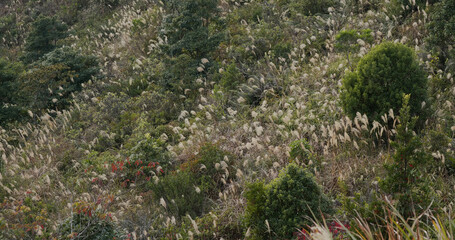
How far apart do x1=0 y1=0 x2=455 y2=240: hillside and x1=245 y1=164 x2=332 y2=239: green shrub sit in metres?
0.02

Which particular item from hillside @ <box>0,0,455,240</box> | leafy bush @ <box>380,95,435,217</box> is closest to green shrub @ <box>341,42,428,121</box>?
hillside @ <box>0,0,455,240</box>

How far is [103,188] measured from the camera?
6.09 metres

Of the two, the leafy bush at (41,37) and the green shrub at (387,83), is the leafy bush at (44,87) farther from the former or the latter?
the green shrub at (387,83)

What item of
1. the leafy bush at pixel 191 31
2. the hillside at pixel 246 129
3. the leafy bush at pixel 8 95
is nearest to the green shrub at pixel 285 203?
the hillside at pixel 246 129

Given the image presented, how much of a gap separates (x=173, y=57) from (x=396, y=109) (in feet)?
18.4

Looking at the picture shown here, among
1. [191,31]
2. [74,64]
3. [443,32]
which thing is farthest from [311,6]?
[74,64]

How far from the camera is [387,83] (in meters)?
5.18

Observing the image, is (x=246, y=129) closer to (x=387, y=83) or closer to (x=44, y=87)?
(x=387, y=83)

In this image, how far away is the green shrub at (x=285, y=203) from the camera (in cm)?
386

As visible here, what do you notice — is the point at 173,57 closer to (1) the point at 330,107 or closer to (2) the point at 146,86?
(2) the point at 146,86

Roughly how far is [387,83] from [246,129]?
2.18 meters

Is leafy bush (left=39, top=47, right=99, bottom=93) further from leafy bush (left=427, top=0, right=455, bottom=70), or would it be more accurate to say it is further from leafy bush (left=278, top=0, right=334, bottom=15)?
leafy bush (left=427, top=0, right=455, bottom=70)

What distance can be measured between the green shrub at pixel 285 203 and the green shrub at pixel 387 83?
1.76 metres

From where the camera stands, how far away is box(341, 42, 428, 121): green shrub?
16.7ft
